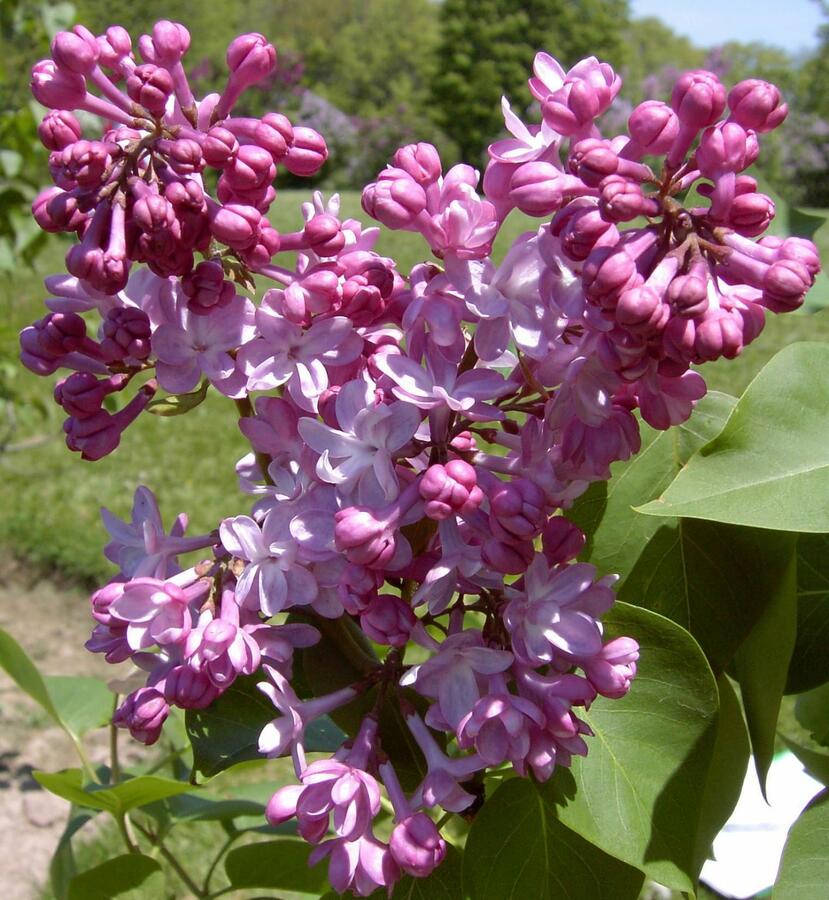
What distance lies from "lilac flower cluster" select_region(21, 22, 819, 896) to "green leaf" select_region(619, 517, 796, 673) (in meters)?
0.11

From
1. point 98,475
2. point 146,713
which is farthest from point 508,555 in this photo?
point 98,475

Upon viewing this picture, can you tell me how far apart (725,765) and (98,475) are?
388 centimetres

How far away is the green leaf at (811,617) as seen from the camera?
0.73 m

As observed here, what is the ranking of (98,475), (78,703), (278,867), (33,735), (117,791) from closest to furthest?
(117,791) < (278,867) < (78,703) < (33,735) < (98,475)

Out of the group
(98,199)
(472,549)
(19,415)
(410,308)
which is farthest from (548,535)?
(19,415)

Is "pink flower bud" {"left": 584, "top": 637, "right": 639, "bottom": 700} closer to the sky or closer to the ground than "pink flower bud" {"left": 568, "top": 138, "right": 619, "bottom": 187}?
closer to the ground

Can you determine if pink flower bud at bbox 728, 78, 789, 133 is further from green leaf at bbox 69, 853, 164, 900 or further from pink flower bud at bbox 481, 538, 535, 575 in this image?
green leaf at bbox 69, 853, 164, 900

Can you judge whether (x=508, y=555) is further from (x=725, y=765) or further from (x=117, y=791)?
(x=117, y=791)

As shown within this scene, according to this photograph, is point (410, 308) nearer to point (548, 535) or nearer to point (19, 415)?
point (548, 535)

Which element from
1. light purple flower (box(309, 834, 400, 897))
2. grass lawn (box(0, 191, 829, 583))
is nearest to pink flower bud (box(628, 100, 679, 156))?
light purple flower (box(309, 834, 400, 897))

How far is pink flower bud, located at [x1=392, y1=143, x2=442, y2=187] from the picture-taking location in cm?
60

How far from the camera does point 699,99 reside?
0.53 m

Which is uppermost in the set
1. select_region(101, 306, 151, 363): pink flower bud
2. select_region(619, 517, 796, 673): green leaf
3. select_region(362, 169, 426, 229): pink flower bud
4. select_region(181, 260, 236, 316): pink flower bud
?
select_region(362, 169, 426, 229): pink flower bud

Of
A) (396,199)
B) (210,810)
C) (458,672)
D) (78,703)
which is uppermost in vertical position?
(396,199)
